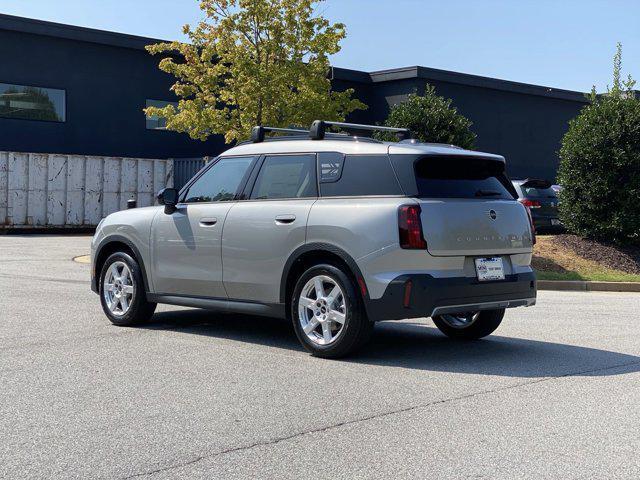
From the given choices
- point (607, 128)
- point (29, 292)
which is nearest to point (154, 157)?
point (607, 128)

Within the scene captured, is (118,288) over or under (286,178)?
under

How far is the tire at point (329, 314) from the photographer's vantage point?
7445 mm

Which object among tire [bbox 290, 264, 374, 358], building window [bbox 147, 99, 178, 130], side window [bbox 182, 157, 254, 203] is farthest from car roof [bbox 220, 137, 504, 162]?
building window [bbox 147, 99, 178, 130]

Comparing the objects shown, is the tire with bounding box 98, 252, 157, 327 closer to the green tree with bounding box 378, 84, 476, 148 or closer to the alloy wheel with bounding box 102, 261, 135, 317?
the alloy wheel with bounding box 102, 261, 135, 317

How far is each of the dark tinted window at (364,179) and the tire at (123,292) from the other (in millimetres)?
2503

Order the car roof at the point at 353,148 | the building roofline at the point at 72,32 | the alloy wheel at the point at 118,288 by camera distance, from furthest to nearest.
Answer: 1. the building roofline at the point at 72,32
2. the alloy wheel at the point at 118,288
3. the car roof at the point at 353,148

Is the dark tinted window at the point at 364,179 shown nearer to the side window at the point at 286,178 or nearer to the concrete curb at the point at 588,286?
the side window at the point at 286,178

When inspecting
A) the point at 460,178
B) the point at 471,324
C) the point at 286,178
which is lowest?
the point at 471,324

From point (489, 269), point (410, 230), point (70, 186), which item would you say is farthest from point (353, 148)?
point (70, 186)

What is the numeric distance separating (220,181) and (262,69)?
47.8 ft

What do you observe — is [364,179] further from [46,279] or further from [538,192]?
[538,192]

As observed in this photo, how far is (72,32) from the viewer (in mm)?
31688

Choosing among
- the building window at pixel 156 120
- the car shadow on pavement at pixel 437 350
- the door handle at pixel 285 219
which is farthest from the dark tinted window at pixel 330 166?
the building window at pixel 156 120

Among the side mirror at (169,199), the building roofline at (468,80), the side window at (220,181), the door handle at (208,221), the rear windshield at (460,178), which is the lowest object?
the door handle at (208,221)
